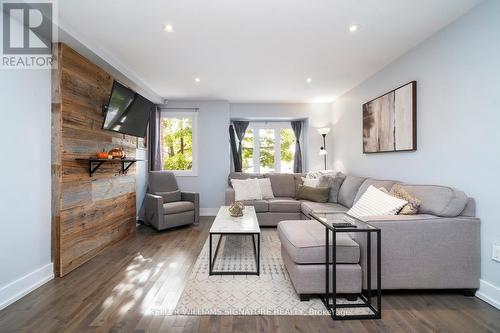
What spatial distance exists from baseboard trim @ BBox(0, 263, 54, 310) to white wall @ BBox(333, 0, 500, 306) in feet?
12.8

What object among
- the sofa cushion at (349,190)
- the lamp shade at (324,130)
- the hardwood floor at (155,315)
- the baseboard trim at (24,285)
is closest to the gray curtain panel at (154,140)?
the hardwood floor at (155,315)

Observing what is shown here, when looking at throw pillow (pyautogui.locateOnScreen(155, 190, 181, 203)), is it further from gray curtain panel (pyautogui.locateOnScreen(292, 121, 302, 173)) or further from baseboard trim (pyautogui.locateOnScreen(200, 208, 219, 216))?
gray curtain panel (pyautogui.locateOnScreen(292, 121, 302, 173))

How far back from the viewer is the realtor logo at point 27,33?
6.44ft

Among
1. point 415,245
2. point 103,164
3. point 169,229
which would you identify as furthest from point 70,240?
point 415,245

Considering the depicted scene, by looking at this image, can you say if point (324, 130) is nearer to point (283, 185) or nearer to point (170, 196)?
point (283, 185)

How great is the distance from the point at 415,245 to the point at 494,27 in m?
1.87

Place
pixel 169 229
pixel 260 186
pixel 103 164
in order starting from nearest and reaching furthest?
pixel 103 164 → pixel 169 229 → pixel 260 186

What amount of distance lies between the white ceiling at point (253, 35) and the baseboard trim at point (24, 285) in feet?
7.62

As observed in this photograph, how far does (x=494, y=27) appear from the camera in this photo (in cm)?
189

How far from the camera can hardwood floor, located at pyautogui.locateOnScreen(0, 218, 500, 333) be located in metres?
1.63

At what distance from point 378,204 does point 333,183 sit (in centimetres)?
170

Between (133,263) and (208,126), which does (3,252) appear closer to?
(133,263)

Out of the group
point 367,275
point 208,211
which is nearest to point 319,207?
point 367,275

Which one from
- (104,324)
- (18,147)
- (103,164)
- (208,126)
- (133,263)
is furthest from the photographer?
(208,126)
